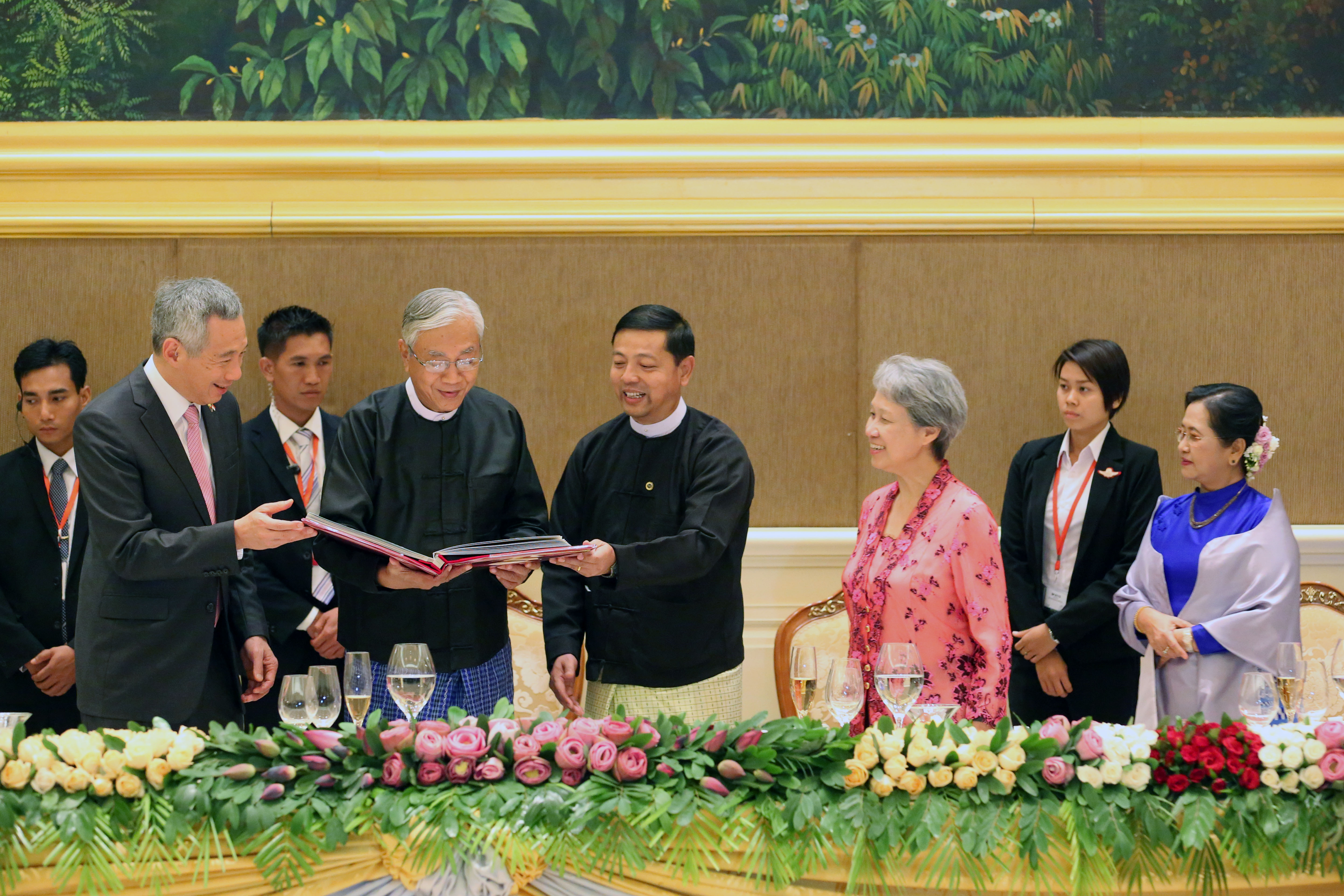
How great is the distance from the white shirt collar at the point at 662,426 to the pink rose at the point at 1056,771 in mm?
1466

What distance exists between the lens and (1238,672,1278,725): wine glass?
2504 millimetres

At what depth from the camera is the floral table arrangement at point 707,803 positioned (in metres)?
2.19

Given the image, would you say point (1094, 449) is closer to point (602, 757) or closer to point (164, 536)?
point (602, 757)

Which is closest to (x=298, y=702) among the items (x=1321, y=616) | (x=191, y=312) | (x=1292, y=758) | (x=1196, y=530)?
(x=191, y=312)

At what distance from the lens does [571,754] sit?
2.27m

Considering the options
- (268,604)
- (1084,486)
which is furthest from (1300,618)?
(268,604)

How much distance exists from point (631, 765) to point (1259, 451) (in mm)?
2420

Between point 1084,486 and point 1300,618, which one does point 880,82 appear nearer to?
point 1084,486

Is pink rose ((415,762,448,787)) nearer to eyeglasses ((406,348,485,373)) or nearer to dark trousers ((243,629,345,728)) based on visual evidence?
eyeglasses ((406,348,485,373))

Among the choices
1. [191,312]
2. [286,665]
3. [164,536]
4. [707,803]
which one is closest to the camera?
[707,803]

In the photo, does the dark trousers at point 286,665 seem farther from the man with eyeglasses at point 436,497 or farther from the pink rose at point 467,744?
the pink rose at point 467,744

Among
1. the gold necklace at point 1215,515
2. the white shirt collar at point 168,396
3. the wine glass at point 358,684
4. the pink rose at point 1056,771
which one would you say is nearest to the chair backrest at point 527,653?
the white shirt collar at point 168,396

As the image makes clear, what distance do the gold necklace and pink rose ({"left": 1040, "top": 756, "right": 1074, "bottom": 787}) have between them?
1.72 meters

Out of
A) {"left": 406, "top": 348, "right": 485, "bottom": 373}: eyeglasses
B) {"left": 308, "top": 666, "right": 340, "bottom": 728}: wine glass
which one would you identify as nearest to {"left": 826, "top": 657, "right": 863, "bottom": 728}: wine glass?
{"left": 308, "top": 666, "right": 340, "bottom": 728}: wine glass
